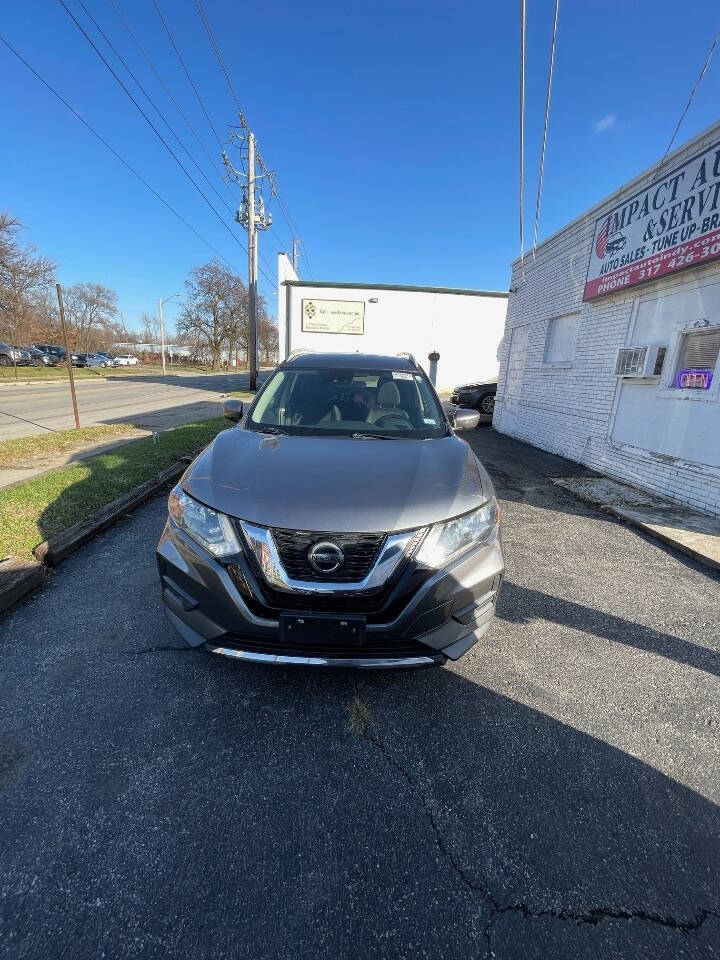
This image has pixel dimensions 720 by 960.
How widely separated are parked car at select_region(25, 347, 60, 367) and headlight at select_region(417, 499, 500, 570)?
48.9 meters

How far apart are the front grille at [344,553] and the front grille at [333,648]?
0.29 m

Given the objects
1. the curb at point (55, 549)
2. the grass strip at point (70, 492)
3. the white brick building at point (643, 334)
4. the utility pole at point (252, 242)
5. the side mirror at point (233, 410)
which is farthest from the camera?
the utility pole at point (252, 242)

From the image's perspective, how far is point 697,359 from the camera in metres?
5.73

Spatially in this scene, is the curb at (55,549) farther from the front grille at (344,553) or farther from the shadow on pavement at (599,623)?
the shadow on pavement at (599,623)

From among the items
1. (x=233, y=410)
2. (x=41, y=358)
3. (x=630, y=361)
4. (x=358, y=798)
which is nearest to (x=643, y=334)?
(x=630, y=361)

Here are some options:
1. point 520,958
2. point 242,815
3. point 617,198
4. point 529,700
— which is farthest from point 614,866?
point 617,198

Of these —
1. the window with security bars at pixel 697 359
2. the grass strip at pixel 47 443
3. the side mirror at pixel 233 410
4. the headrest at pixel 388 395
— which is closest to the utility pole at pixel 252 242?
the grass strip at pixel 47 443

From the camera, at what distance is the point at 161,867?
1527 mm

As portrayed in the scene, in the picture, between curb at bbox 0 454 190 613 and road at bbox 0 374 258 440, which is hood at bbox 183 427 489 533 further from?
road at bbox 0 374 258 440

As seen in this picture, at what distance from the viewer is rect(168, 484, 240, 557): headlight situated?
2.03m

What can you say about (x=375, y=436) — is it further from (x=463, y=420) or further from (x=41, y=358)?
(x=41, y=358)

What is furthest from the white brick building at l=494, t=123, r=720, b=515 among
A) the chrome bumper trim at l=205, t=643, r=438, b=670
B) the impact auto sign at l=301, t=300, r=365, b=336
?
the impact auto sign at l=301, t=300, r=365, b=336

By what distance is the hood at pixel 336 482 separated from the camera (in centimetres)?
200

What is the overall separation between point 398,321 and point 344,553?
22650 millimetres
